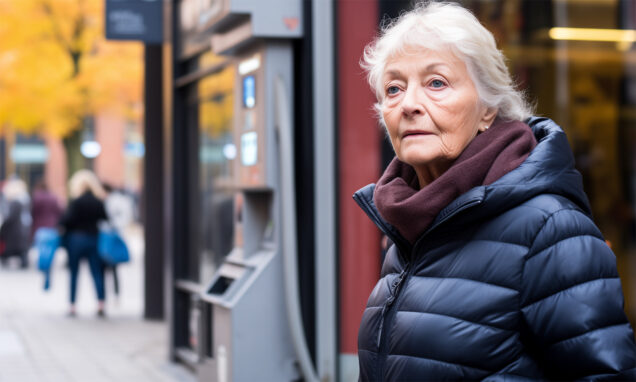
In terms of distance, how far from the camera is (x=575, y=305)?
1.83 metres

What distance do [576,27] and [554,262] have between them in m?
6.62

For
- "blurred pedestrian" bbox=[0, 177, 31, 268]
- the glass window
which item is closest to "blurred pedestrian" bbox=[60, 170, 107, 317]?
the glass window

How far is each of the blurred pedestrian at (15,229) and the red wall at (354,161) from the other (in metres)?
14.1

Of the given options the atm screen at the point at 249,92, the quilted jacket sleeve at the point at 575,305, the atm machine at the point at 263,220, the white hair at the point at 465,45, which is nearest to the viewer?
the quilted jacket sleeve at the point at 575,305

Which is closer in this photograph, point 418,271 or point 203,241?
point 418,271

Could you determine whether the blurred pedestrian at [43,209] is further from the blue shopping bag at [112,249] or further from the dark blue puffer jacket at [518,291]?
the dark blue puffer jacket at [518,291]

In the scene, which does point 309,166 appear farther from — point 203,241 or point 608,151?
point 608,151

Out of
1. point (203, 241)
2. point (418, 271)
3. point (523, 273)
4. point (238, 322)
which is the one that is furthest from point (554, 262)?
point (203, 241)

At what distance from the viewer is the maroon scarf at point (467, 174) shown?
2.07 metres

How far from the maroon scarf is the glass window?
15.9ft

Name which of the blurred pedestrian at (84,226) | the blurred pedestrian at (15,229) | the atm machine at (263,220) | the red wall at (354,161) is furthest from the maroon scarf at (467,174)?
the blurred pedestrian at (15,229)

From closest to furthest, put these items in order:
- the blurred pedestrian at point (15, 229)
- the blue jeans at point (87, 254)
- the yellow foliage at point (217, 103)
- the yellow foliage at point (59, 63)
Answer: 1. the yellow foliage at point (217, 103)
2. the blue jeans at point (87, 254)
3. the blurred pedestrian at point (15, 229)
4. the yellow foliage at point (59, 63)

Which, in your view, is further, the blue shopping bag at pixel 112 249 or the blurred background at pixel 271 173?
the blue shopping bag at pixel 112 249

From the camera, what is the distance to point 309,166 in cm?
557
